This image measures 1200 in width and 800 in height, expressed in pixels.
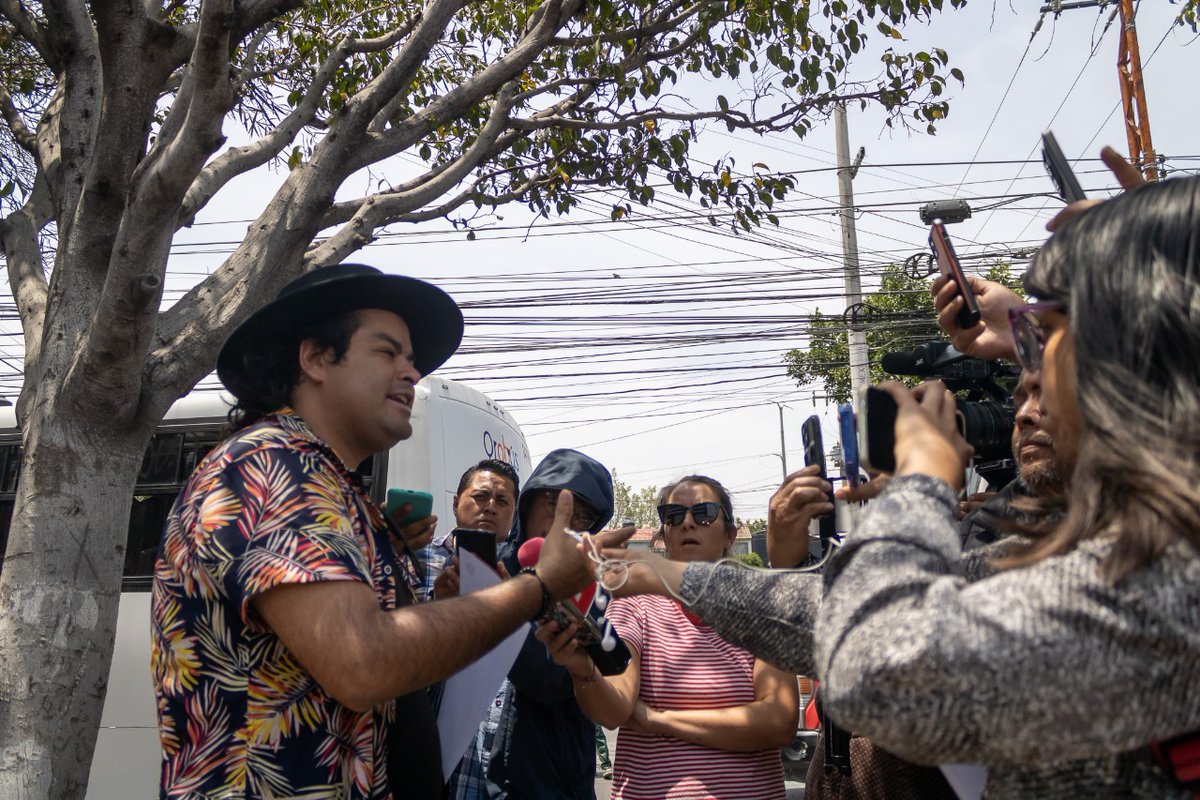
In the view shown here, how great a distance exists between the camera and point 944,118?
6969 millimetres

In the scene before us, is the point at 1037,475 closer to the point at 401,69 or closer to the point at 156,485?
the point at 401,69

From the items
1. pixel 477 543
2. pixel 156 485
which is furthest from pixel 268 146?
pixel 477 543

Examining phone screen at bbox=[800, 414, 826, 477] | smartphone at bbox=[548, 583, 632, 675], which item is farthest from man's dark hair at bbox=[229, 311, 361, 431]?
phone screen at bbox=[800, 414, 826, 477]

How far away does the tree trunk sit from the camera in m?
4.21

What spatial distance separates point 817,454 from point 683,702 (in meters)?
1.06

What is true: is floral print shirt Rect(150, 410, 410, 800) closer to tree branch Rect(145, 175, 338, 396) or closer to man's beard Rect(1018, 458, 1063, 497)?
man's beard Rect(1018, 458, 1063, 497)

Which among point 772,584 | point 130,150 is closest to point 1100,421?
point 772,584

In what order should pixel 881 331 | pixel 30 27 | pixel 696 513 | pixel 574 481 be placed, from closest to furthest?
pixel 696 513 < pixel 574 481 < pixel 30 27 < pixel 881 331

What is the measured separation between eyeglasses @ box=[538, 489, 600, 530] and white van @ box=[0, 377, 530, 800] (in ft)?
9.48

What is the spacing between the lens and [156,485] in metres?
6.77

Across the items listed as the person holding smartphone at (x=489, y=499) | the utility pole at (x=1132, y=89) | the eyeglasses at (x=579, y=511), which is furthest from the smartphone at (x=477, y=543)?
the utility pole at (x=1132, y=89)

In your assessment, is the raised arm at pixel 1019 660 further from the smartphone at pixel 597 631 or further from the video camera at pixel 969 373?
the video camera at pixel 969 373

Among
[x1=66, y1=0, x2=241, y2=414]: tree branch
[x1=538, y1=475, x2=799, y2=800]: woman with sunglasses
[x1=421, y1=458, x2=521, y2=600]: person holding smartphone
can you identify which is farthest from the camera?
[x1=421, y1=458, x2=521, y2=600]: person holding smartphone

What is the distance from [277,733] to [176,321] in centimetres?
364
